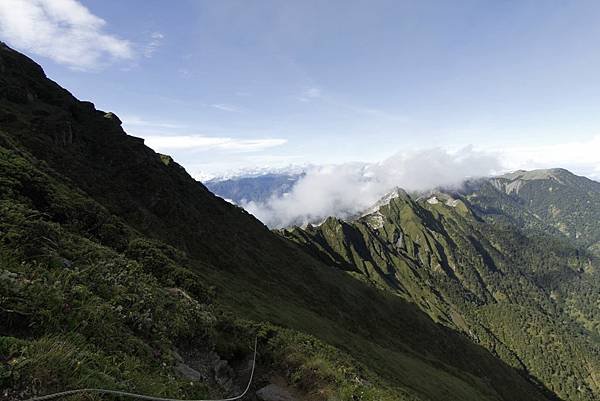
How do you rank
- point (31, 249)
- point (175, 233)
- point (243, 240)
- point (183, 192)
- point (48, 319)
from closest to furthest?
point (48, 319) < point (31, 249) < point (175, 233) < point (183, 192) < point (243, 240)

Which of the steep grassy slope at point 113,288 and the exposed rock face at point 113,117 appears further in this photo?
the exposed rock face at point 113,117

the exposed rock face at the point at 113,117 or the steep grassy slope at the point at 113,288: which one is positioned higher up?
the exposed rock face at the point at 113,117

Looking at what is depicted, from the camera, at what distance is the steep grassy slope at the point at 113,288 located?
9.13 metres

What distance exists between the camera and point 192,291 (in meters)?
29.1

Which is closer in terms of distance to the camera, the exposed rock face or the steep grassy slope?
the steep grassy slope

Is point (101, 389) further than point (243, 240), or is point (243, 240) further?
point (243, 240)

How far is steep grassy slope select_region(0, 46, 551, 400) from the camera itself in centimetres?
913

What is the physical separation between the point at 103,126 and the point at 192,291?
284 ft

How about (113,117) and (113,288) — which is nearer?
(113,288)

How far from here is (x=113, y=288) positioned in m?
15.1

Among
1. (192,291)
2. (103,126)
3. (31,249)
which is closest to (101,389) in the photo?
(31,249)

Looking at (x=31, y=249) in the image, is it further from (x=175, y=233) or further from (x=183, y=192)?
(x=183, y=192)

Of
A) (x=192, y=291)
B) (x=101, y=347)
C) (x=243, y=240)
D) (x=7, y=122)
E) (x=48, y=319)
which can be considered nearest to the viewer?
(x=48, y=319)

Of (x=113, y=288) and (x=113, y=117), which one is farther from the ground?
(x=113, y=117)
